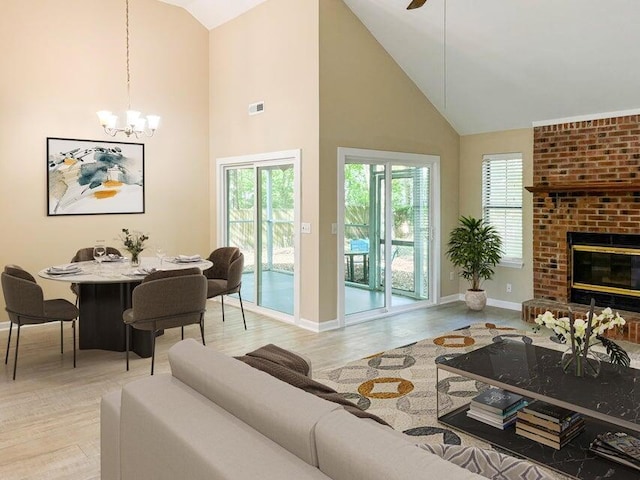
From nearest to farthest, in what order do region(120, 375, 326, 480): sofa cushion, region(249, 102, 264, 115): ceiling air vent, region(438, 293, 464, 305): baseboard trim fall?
region(120, 375, 326, 480): sofa cushion → region(249, 102, 264, 115): ceiling air vent → region(438, 293, 464, 305): baseboard trim

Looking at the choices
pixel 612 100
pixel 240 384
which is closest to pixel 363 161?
pixel 612 100

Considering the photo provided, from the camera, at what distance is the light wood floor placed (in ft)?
9.80

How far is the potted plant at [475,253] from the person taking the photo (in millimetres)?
6562

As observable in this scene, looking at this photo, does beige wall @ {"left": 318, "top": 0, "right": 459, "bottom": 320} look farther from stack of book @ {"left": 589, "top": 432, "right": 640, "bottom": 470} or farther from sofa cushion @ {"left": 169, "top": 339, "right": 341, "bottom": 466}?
sofa cushion @ {"left": 169, "top": 339, "right": 341, "bottom": 466}

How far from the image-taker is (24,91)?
230 inches

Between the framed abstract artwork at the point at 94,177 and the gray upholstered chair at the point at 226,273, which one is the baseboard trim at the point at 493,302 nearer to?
the gray upholstered chair at the point at 226,273

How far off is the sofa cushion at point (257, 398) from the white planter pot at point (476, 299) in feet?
17.0

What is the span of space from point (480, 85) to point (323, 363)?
3.83 m

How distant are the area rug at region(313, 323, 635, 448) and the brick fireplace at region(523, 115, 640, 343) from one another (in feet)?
3.98

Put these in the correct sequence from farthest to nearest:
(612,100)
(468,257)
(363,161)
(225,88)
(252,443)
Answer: (225,88), (468,257), (363,161), (612,100), (252,443)

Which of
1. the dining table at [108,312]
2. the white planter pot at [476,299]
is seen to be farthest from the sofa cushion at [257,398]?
the white planter pot at [476,299]

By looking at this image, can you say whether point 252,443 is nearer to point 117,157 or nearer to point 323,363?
point 323,363

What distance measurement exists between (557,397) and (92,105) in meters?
5.91

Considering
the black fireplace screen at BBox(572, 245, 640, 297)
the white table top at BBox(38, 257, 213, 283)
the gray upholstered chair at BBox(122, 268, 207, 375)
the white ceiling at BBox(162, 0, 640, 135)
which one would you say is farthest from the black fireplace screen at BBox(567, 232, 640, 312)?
the gray upholstered chair at BBox(122, 268, 207, 375)
